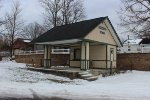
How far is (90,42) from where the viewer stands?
25.2m

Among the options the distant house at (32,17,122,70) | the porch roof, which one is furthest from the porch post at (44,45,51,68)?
the porch roof

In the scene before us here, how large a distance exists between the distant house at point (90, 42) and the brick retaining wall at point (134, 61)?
3.30 feet

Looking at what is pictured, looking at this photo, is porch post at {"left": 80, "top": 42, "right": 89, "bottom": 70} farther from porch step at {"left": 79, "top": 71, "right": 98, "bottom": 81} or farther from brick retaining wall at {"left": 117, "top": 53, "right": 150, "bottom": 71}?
brick retaining wall at {"left": 117, "top": 53, "right": 150, "bottom": 71}

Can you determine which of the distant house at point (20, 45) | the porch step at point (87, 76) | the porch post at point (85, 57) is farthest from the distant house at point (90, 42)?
the distant house at point (20, 45)

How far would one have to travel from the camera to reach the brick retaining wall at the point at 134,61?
26130 millimetres

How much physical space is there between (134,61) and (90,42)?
5.10m

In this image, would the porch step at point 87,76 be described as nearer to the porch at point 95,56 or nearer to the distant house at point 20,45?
the porch at point 95,56

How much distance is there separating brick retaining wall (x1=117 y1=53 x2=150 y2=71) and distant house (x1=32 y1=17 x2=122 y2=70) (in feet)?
3.30

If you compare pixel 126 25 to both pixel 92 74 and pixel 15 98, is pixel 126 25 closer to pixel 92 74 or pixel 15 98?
pixel 92 74

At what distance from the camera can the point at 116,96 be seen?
13.3 m

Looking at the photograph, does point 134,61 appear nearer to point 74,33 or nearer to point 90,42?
point 90,42

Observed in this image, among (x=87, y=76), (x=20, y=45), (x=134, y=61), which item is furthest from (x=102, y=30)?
(x=20, y=45)

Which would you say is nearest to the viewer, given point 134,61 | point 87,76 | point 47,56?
point 87,76

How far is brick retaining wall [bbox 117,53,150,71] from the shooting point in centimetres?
2613
